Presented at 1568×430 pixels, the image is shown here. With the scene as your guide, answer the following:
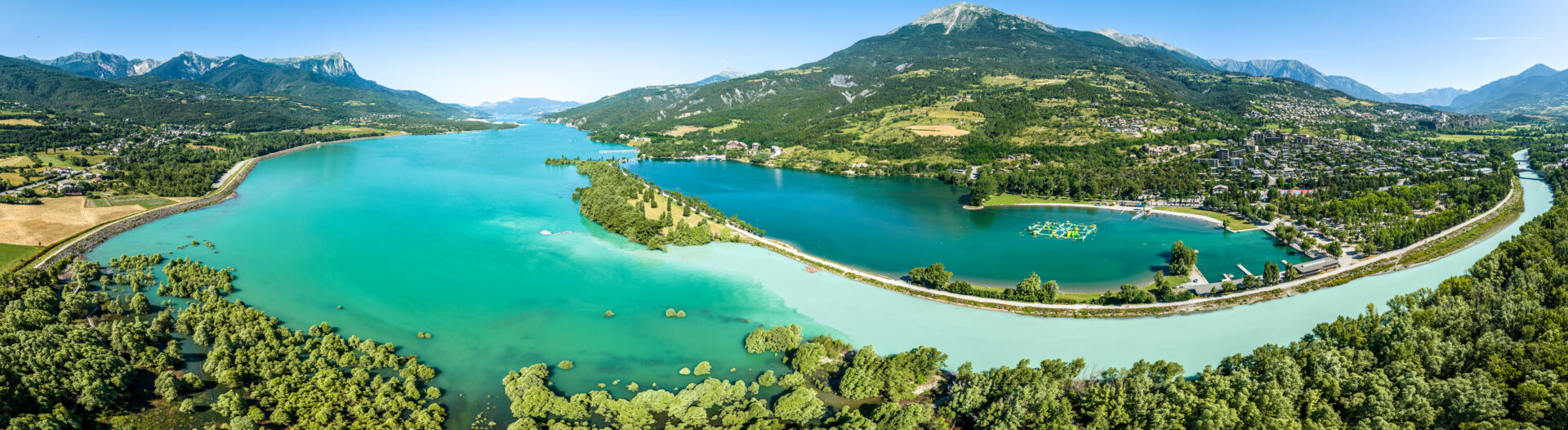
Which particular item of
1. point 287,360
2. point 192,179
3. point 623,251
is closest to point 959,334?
point 623,251

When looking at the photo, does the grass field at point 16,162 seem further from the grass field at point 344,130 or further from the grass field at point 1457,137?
the grass field at point 1457,137

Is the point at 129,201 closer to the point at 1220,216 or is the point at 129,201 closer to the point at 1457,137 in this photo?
the point at 1220,216

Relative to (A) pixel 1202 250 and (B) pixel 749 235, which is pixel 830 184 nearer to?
(B) pixel 749 235

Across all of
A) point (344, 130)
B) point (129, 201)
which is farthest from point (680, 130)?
point (129, 201)

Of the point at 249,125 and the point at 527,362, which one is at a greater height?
the point at 249,125

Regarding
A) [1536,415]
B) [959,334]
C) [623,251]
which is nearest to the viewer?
[1536,415]

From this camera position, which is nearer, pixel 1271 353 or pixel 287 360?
pixel 1271 353

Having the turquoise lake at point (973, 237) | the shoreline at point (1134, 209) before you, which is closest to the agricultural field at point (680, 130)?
the turquoise lake at point (973, 237)
